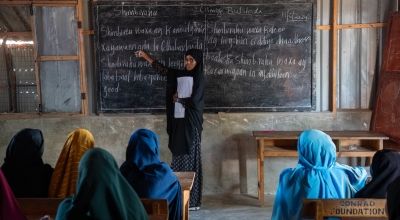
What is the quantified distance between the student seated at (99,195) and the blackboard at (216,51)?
136 inches

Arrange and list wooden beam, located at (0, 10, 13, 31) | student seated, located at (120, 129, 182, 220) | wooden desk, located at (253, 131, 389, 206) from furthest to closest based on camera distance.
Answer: wooden beam, located at (0, 10, 13, 31)
wooden desk, located at (253, 131, 389, 206)
student seated, located at (120, 129, 182, 220)

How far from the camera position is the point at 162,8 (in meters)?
5.12

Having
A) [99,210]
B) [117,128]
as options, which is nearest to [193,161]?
[117,128]

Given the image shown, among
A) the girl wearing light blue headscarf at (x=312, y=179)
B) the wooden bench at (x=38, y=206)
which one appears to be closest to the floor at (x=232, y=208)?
the girl wearing light blue headscarf at (x=312, y=179)

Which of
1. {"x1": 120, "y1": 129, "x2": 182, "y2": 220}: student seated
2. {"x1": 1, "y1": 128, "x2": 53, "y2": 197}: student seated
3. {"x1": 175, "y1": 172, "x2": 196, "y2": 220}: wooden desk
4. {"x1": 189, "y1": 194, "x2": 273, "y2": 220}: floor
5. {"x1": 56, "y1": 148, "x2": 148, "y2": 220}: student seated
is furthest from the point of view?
{"x1": 189, "y1": 194, "x2": 273, "y2": 220}: floor

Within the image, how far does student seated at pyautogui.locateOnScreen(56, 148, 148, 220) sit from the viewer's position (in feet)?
5.38

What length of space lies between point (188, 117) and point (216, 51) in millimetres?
908

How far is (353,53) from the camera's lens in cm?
516

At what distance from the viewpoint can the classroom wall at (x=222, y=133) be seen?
203 inches

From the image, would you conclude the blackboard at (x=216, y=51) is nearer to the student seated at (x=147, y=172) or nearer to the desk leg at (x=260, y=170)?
the desk leg at (x=260, y=170)

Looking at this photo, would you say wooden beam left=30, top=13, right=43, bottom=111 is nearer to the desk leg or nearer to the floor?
the floor

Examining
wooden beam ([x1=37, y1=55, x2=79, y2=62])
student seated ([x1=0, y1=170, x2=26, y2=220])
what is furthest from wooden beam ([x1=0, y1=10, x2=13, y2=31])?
student seated ([x1=0, y1=170, x2=26, y2=220])

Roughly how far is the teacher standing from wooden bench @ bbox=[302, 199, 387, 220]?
2.52m

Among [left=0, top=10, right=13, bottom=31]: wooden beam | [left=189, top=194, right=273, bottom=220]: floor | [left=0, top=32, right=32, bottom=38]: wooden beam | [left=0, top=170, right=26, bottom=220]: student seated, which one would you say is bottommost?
[left=189, top=194, right=273, bottom=220]: floor
